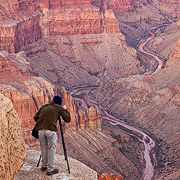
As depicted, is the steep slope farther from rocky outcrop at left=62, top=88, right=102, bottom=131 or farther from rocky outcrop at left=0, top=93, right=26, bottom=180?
rocky outcrop at left=0, top=93, right=26, bottom=180

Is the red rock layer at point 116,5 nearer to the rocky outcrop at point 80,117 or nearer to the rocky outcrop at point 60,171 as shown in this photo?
the rocky outcrop at point 80,117

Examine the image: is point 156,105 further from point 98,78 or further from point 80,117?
point 98,78

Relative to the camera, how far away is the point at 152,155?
42.8 metres

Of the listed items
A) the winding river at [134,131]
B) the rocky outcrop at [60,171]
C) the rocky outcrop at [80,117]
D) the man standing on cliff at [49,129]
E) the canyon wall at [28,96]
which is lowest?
the winding river at [134,131]

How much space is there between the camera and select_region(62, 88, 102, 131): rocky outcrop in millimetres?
39037

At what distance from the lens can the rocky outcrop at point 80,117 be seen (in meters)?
39.0

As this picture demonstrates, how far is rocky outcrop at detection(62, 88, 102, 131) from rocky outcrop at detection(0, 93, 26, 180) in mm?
24683

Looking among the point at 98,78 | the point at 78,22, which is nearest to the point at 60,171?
the point at 98,78

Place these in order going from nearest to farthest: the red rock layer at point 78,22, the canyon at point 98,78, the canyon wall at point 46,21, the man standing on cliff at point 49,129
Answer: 1. the man standing on cliff at point 49,129
2. the canyon at point 98,78
3. the canyon wall at point 46,21
4. the red rock layer at point 78,22

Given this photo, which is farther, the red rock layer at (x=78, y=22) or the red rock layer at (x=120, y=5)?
the red rock layer at (x=120, y=5)

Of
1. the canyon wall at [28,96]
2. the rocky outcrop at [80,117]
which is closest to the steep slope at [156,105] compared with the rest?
the rocky outcrop at [80,117]

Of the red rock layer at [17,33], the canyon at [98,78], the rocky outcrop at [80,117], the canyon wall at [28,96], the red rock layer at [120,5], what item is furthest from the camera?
the red rock layer at [120,5]

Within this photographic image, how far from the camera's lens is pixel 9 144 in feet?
42.4

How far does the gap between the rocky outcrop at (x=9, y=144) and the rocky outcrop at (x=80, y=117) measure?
24683 mm
